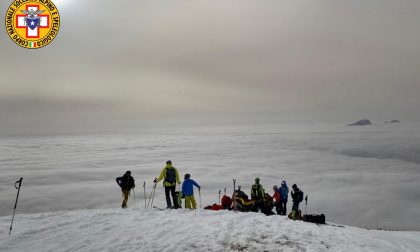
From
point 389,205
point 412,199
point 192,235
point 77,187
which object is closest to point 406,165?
point 412,199

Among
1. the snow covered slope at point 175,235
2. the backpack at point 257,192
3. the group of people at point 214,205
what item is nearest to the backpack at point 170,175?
the group of people at point 214,205

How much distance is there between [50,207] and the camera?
38250 millimetres

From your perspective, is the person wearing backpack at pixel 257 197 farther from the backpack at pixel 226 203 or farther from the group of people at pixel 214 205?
the backpack at pixel 226 203

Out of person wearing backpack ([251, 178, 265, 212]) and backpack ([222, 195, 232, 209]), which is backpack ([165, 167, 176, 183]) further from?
person wearing backpack ([251, 178, 265, 212])

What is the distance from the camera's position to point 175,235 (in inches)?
297

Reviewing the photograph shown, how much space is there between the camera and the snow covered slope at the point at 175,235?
678 cm

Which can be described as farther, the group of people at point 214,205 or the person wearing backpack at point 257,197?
the person wearing backpack at point 257,197

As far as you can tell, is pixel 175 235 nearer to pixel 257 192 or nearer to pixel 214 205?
pixel 214 205

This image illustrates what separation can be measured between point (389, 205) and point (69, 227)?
181 ft

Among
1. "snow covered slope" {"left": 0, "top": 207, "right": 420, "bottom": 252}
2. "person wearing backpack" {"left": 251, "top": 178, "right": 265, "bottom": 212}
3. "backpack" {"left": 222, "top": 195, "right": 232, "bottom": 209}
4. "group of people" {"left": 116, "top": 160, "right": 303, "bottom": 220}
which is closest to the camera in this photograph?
"snow covered slope" {"left": 0, "top": 207, "right": 420, "bottom": 252}

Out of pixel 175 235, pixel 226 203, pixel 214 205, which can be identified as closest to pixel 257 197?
pixel 226 203

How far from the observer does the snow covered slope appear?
6.78m

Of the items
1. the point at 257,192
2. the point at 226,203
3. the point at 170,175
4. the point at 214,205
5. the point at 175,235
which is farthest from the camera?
the point at 226,203

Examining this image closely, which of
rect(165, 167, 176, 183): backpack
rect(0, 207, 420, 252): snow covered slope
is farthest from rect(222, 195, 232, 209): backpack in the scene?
rect(0, 207, 420, 252): snow covered slope
